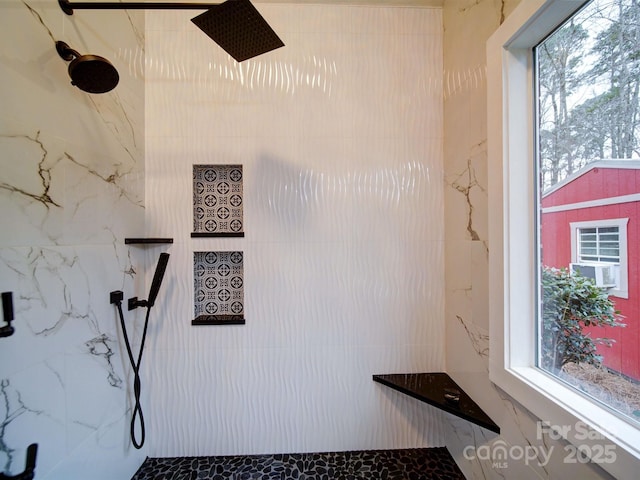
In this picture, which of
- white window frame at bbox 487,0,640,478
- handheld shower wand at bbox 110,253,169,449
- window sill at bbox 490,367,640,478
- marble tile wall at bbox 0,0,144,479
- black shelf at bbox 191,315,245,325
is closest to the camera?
window sill at bbox 490,367,640,478

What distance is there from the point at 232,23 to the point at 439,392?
1.65 metres

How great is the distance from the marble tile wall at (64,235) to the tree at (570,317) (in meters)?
1.65

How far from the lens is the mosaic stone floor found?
110 cm

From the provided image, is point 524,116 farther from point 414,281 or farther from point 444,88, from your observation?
point 414,281

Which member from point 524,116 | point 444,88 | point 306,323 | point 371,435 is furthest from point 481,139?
point 371,435

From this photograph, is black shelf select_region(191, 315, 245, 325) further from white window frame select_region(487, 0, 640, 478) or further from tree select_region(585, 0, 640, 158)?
tree select_region(585, 0, 640, 158)

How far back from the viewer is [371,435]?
1220 mm

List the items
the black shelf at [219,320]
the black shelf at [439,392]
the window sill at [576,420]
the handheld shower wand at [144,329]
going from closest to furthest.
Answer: the window sill at [576,420]
the black shelf at [439,392]
the handheld shower wand at [144,329]
the black shelf at [219,320]

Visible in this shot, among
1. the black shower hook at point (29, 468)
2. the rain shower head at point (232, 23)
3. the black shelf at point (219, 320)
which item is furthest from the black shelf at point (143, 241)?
the rain shower head at point (232, 23)

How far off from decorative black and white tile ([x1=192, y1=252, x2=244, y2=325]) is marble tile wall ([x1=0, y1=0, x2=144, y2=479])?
30cm

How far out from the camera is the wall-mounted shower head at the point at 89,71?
0.73m

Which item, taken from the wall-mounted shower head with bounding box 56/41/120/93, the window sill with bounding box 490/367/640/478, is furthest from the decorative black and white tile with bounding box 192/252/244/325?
the window sill with bounding box 490/367/640/478

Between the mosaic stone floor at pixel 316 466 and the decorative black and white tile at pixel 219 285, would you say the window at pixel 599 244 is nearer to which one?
the mosaic stone floor at pixel 316 466

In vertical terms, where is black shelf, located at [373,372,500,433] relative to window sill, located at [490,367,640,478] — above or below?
below
